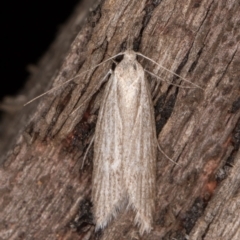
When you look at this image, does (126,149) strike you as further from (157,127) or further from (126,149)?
(157,127)

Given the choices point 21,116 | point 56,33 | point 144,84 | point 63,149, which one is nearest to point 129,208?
point 63,149

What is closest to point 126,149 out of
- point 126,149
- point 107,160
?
point 126,149
